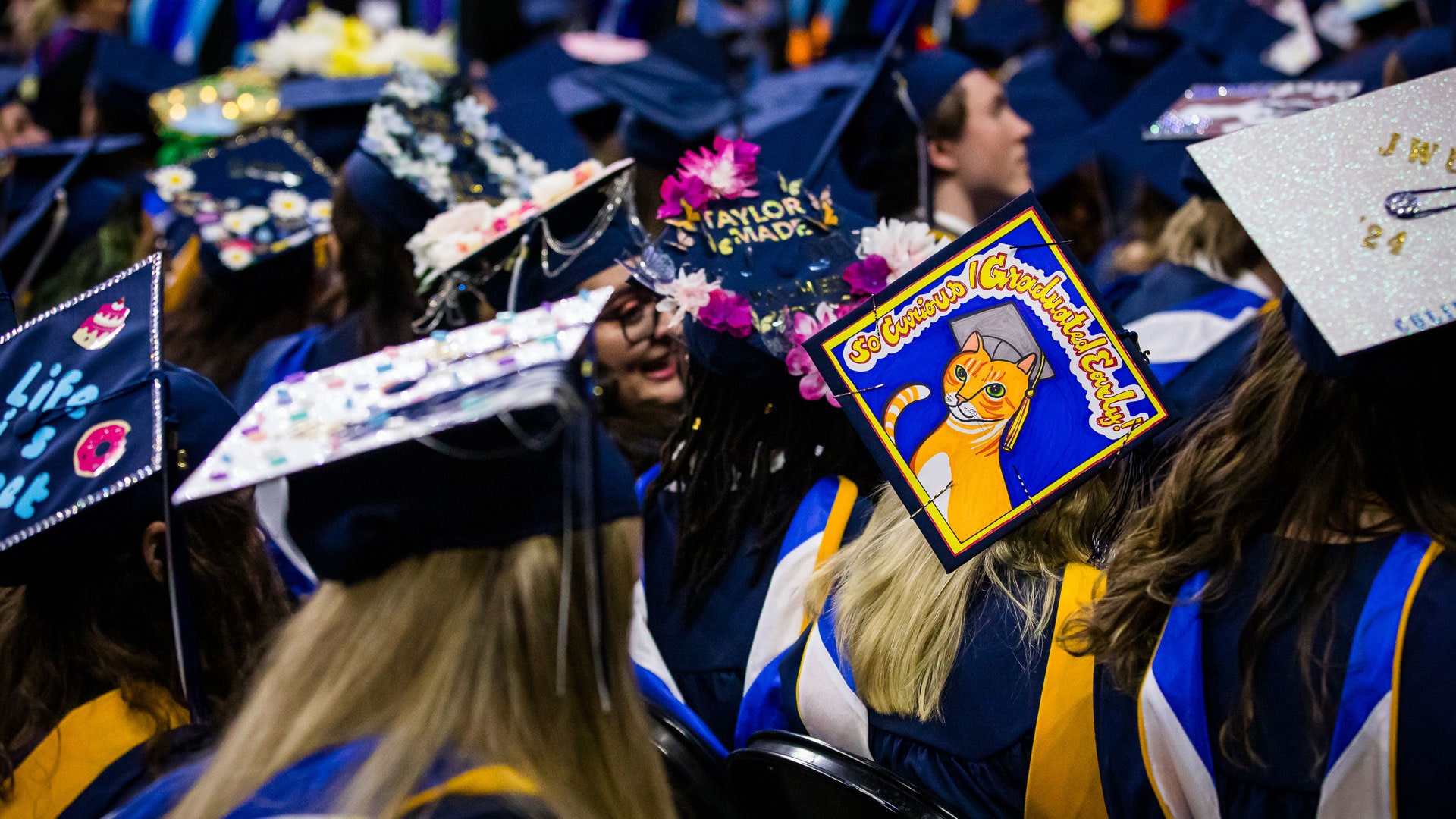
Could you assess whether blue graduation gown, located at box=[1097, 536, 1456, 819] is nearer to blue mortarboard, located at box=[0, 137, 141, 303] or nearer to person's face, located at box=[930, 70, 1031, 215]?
person's face, located at box=[930, 70, 1031, 215]

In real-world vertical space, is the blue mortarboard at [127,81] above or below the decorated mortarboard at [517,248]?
Result: above

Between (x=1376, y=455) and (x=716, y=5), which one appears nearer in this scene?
(x=1376, y=455)

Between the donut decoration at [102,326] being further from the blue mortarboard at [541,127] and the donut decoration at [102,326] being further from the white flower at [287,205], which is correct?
the blue mortarboard at [541,127]

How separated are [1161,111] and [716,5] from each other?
456cm

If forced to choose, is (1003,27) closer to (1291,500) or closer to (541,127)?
(541,127)

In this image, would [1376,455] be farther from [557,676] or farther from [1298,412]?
[557,676]

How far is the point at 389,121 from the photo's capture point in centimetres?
318

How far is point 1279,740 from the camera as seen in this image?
1414mm

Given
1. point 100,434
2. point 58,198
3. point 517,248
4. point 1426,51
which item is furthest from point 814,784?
point 1426,51

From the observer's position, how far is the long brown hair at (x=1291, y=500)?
1408 millimetres

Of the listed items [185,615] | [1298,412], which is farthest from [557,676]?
[1298,412]

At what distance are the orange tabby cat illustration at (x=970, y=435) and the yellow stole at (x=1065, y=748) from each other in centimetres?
22

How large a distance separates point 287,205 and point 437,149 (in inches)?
27.9

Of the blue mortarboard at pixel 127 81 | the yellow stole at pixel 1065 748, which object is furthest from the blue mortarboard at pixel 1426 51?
the blue mortarboard at pixel 127 81
